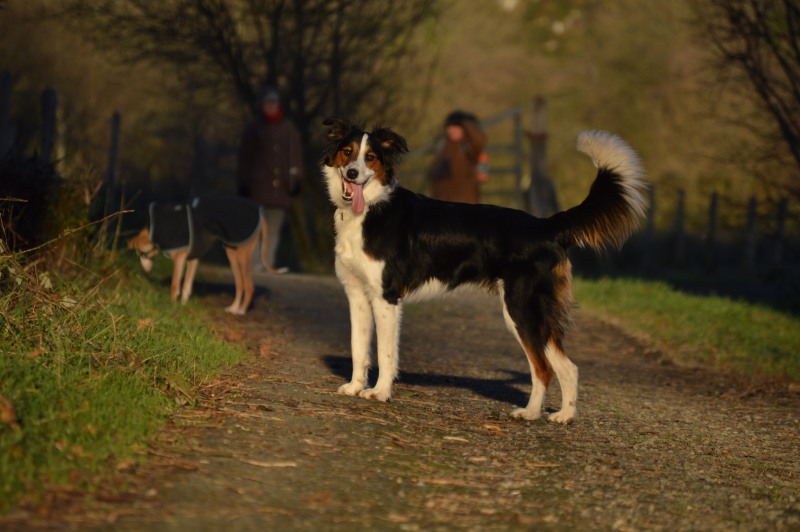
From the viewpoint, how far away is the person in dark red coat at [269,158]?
1370 centimetres

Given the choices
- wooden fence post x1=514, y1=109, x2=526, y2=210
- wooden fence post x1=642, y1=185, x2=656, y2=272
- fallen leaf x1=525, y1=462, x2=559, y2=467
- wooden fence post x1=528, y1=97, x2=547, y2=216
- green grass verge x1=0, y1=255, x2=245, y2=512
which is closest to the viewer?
green grass verge x1=0, y1=255, x2=245, y2=512

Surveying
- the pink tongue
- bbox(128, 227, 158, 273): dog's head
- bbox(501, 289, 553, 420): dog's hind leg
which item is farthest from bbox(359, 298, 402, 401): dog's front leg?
bbox(128, 227, 158, 273): dog's head

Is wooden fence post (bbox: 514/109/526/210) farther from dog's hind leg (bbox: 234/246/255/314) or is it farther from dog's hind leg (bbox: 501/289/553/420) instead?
dog's hind leg (bbox: 501/289/553/420)

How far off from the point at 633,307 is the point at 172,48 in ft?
27.1

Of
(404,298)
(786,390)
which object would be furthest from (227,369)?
(786,390)

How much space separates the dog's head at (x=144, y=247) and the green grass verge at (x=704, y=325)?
5435 mm

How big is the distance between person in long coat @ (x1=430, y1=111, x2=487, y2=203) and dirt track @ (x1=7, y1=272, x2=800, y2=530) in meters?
5.82

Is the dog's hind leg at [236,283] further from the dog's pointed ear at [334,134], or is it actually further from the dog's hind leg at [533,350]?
the dog's hind leg at [533,350]

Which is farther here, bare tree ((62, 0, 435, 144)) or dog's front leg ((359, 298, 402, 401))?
bare tree ((62, 0, 435, 144))

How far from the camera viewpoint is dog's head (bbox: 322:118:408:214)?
21.9 feet

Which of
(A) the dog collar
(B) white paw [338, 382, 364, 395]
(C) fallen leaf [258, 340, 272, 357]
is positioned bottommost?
(C) fallen leaf [258, 340, 272, 357]

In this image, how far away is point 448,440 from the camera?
19.1ft

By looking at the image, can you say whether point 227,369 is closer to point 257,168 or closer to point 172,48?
point 257,168

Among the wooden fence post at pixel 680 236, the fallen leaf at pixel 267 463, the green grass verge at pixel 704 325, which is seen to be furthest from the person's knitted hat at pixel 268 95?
the wooden fence post at pixel 680 236
